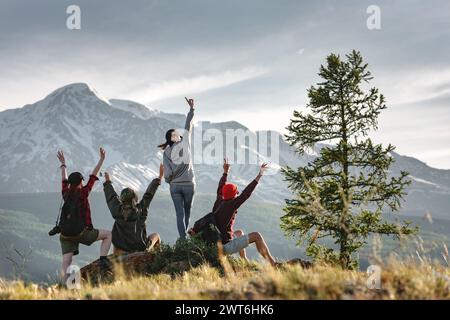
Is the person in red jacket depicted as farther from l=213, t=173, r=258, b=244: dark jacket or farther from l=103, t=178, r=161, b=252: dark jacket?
l=103, t=178, r=161, b=252: dark jacket

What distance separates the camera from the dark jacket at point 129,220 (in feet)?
28.4

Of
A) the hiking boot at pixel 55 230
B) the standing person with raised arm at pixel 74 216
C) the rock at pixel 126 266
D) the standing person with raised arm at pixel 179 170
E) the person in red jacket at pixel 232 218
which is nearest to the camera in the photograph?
the hiking boot at pixel 55 230

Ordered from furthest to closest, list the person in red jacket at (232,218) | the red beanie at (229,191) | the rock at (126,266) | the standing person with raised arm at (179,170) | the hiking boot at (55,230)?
1. the standing person with raised arm at (179,170)
2. the red beanie at (229,191)
3. the rock at (126,266)
4. the person in red jacket at (232,218)
5. the hiking boot at (55,230)

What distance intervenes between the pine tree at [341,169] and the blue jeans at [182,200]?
528cm

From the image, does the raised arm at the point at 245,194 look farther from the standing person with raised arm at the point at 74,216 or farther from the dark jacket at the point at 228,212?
the standing person with raised arm at the point at 74,216

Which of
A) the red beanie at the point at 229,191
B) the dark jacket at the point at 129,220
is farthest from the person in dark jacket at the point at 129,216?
the red beanie at the point at 229,191

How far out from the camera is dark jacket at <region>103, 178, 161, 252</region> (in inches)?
340

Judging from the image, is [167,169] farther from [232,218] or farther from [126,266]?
[126,266]

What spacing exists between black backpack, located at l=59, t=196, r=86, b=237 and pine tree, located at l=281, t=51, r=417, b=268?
7934 millimetres

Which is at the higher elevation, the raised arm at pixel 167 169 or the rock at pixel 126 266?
the raised arm at pixel 167 169

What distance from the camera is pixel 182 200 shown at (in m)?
9.98

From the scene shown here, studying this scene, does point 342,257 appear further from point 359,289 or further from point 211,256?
point 359,289
